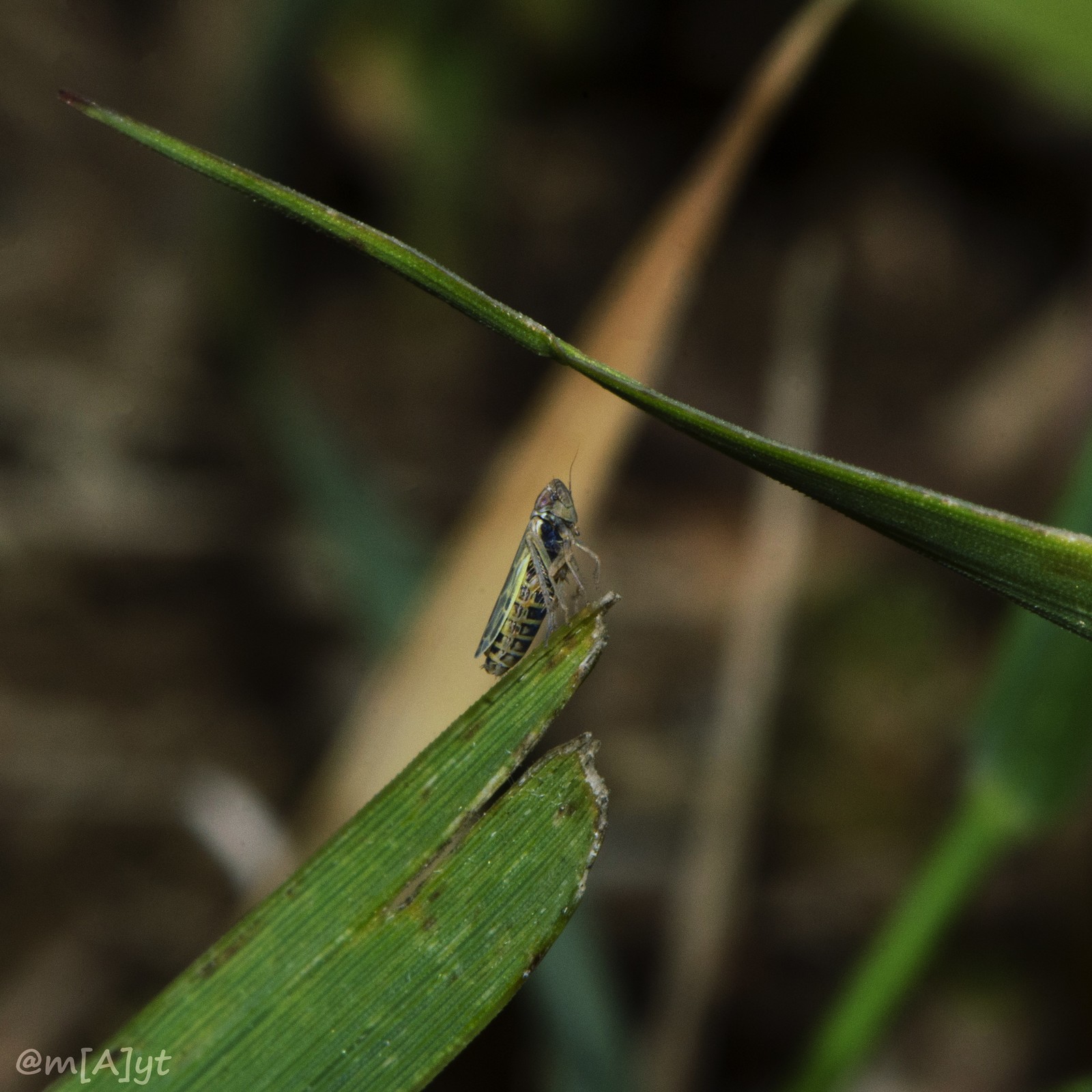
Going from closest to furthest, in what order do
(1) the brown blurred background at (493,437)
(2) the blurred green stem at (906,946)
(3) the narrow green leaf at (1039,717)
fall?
(3) the narrow green leaf at (1039,717) < (2) the blurred green stem at (906,946) < (1) the brown blurred background at (493,437)

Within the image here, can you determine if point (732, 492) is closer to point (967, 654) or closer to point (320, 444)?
point (967, 654)

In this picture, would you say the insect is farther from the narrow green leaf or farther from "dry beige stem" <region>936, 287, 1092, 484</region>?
"dry beige stem" <region>936, 287, 1092, 484</region>

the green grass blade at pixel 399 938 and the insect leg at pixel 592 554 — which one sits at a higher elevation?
the insect leg at pixel 592 554

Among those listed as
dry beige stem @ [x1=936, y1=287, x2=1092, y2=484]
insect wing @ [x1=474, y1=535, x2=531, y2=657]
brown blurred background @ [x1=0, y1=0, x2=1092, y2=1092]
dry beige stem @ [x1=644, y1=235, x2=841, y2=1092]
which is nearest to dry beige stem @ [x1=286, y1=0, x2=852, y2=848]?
insect wing @ [x1=474, y1=535, x2=531, y2=657]

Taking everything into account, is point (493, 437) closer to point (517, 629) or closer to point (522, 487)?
point (522, 487)

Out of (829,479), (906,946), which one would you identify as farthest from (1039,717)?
(829,479)

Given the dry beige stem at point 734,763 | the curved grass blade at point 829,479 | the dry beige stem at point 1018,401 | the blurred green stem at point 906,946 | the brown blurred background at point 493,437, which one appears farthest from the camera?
the dry beige stem at point 1018,401

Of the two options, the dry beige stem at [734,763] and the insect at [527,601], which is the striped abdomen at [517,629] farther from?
the dry beige stem at [734,763]

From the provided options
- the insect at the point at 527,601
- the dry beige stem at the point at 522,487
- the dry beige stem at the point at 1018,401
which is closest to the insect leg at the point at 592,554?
the insect at the point at 527,601
